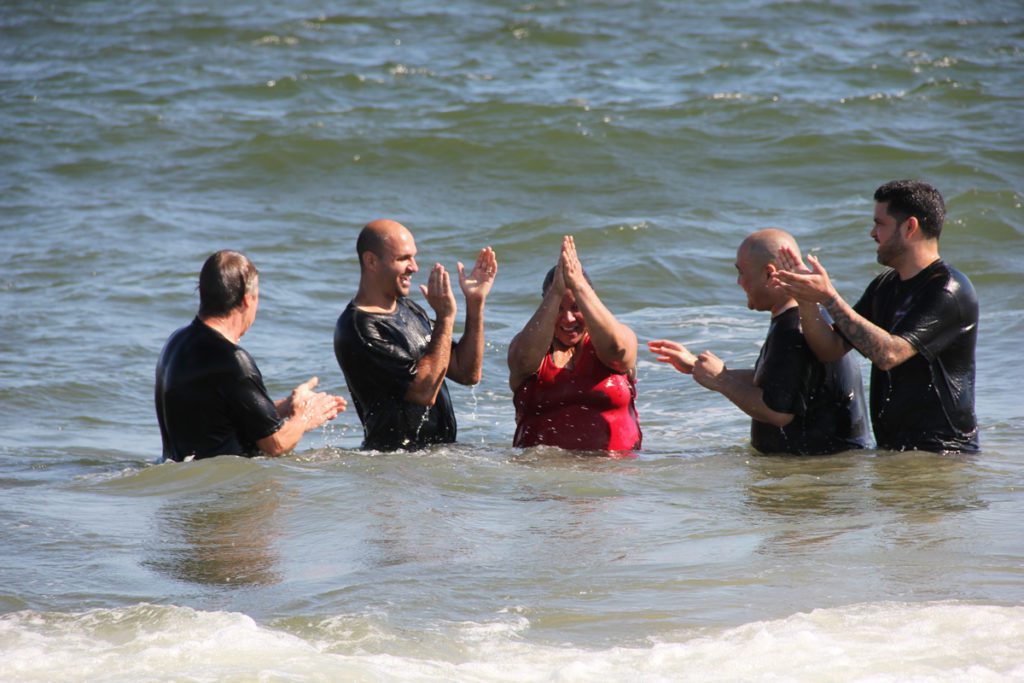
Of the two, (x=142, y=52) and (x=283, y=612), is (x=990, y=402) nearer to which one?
(x=283, y=612)

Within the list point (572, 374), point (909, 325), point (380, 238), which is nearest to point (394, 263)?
point (380, 238)

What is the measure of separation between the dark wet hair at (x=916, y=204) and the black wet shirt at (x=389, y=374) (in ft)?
9.08

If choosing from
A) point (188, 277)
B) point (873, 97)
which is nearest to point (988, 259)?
point (873, 97)

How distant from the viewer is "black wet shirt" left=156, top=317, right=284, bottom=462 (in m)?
6.88

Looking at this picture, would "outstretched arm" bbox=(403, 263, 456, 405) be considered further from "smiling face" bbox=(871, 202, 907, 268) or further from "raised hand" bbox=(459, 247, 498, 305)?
"smiling face" bbox=(871, 202, 907, 268)

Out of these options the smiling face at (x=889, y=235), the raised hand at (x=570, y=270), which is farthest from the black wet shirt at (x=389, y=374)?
the smiling face at (x=889, y=235)

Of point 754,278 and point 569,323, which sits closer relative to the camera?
point 754,278

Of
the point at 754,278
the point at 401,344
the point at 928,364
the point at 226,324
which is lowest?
the point at 928,364

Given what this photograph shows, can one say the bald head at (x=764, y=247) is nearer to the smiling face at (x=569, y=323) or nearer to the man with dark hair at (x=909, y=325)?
the man with dark hair at (x=909, y=325)

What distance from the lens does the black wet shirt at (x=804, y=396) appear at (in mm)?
7051

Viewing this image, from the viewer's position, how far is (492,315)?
13.1 m

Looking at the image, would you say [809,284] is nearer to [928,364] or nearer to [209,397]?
[928,364]

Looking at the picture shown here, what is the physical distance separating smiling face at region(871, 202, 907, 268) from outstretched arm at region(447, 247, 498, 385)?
211 cm

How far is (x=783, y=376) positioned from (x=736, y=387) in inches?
10.4
